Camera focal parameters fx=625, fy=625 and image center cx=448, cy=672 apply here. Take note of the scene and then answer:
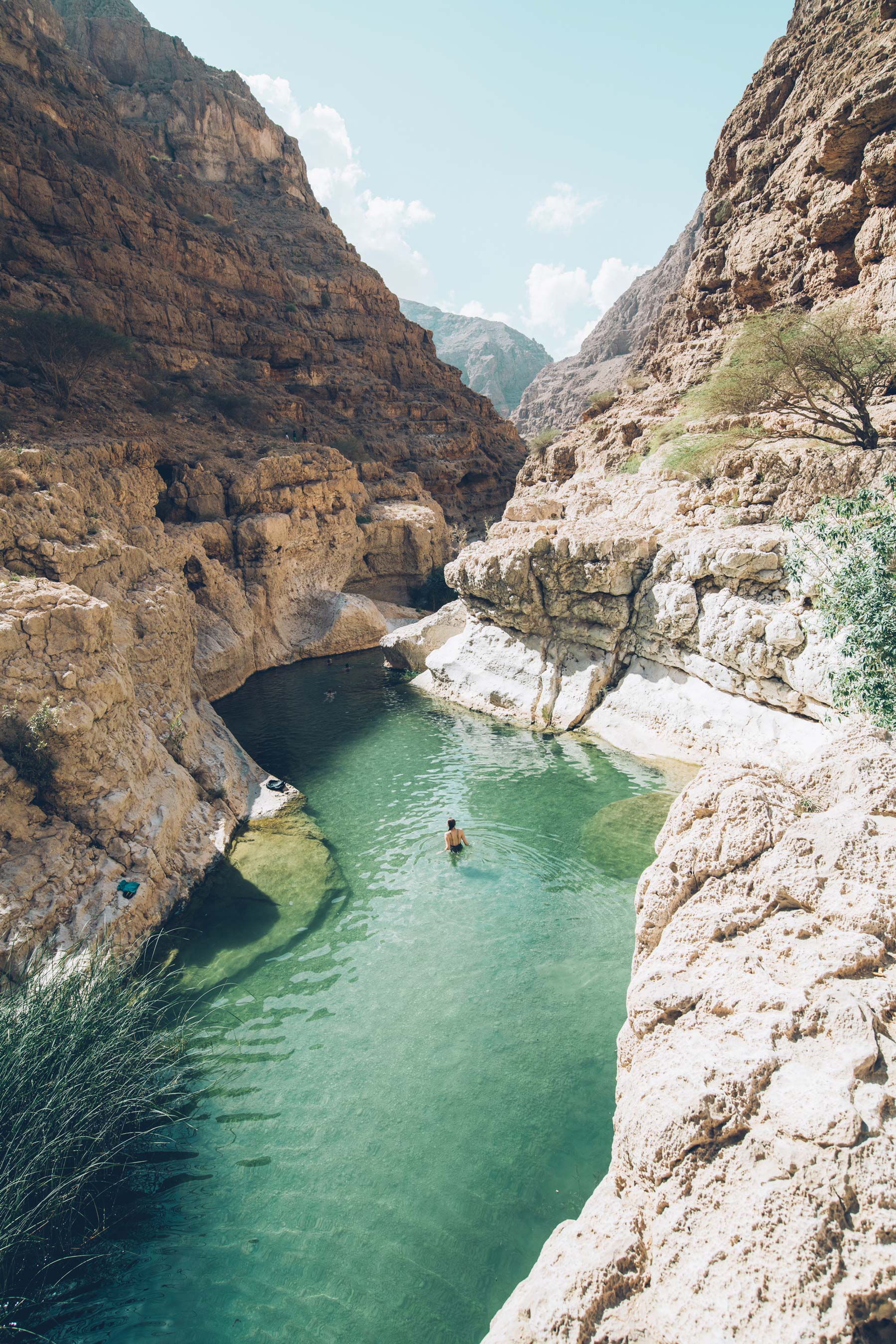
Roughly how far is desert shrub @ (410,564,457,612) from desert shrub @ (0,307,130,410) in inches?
642

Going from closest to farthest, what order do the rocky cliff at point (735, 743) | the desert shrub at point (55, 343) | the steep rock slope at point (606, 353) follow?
the rocky cliff at point (735, 743) < the desert shrub at point (55, 343) < the steep rock slope at point (606, 353)

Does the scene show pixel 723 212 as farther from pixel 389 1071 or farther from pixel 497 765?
pixel 389 1071

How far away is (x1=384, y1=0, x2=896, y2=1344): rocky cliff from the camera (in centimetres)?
229

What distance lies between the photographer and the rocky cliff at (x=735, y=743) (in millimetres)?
2289

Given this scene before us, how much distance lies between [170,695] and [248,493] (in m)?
15.0

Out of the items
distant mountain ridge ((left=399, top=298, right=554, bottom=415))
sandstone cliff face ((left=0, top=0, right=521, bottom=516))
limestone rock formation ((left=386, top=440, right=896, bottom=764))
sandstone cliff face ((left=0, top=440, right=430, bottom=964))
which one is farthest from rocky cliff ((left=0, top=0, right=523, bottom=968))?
distant mountain ridge ((left=399, top=298, right=554, bottom=415))

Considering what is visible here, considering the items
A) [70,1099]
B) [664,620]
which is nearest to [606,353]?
[664,620]

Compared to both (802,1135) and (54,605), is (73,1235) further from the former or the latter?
(54,605)

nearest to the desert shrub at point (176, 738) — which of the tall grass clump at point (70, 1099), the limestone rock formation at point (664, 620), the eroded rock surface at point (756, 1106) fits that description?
the tall grass clump at point (70, 1099)

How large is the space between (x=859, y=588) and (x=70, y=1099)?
12069 millimetres

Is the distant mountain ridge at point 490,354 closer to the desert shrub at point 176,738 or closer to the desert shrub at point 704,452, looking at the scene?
the desert shrub at point 704,452

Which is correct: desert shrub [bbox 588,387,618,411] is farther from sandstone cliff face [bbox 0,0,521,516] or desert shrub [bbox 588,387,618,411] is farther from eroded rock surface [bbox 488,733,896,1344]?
eroded rock surface [bbox 488,733,896,1344]

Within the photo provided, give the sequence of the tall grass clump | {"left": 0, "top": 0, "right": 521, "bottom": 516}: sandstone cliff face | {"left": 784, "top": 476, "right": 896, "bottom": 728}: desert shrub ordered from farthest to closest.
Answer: {"left": 0, "top": 0, "right": 521, "bottom": 516}: sandstone cliff face, {"left": 784, "top": 476, "right": 896, "bottom": 728}: desert shrub, the tall grass clump

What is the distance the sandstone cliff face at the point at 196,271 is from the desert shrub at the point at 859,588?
21.2 metres
